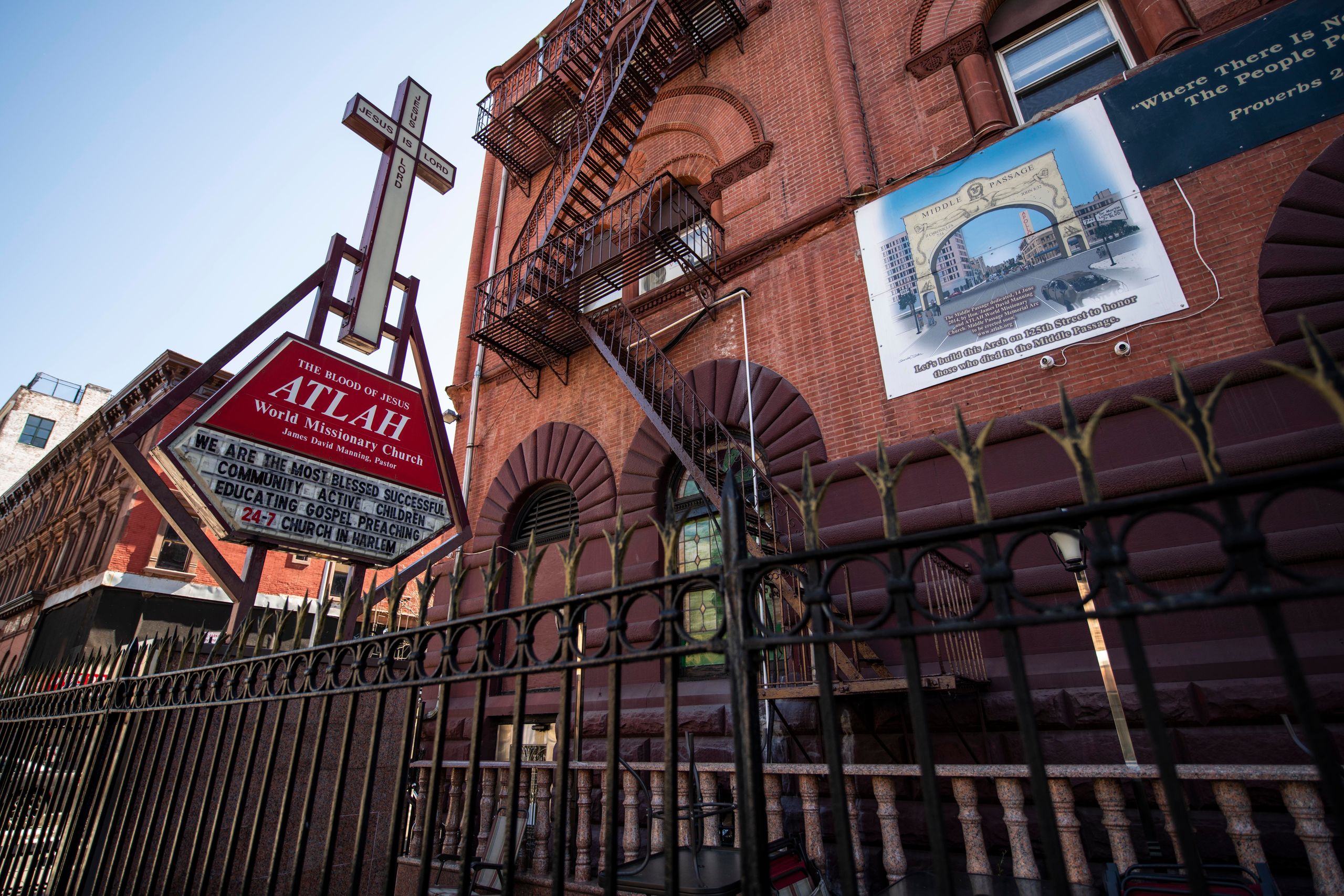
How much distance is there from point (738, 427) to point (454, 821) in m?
5.71

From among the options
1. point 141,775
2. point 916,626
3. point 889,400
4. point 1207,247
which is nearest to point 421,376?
point 141,775

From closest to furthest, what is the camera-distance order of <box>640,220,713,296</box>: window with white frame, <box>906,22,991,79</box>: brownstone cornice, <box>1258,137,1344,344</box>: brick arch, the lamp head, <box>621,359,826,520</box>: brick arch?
1. the lamp head
2. <box>1258,137,1344,344</box>: brick arch
3. <box>621,359,826,520</box>: brick arch
4. <box>906,22,991,79</box>: brownstone cornice
5. <box>640,220,713,296</box>: window with white frame

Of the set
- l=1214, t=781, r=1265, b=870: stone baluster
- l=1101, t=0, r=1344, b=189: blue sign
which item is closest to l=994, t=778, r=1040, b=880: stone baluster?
l=1214, t=781, r=1265, b=870: stone baluster

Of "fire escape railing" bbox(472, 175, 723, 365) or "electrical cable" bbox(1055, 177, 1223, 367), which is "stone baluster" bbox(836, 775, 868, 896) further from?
"fire escape railing" bbox(472, 175, 723, 365)

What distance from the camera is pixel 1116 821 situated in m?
3.65

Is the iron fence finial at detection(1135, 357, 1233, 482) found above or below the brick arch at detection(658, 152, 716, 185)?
below

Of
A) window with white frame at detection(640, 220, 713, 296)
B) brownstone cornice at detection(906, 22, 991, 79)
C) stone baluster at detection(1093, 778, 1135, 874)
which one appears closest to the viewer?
stone baluster at detection(1093, 778, 1135, 874)

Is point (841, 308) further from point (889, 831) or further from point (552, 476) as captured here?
point (889, 831)

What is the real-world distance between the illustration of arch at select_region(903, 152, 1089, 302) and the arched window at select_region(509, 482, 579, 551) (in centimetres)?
623

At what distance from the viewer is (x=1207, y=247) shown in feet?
21.2

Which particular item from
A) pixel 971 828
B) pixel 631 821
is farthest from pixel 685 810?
pixel 971 828

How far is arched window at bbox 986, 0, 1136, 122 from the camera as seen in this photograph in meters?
8.46

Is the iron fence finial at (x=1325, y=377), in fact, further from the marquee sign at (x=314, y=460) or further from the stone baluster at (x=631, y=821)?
the marquee sign at (x=314, y=460)

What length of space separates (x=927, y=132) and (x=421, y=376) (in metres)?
7.43
